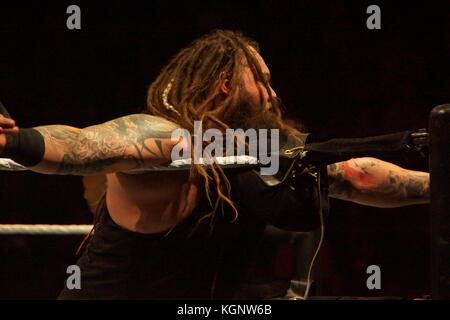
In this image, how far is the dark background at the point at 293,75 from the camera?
2037mm

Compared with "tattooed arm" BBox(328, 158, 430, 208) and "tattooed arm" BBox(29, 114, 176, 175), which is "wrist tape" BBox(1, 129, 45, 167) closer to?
"tattooed arm" BBox(29, 114, 176, 175)

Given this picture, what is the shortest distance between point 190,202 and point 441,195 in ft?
1.42

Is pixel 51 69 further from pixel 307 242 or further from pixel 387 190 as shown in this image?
pixel 387 190

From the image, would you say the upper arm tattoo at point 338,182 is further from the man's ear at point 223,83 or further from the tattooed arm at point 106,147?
the tattooed arm at point 106,147

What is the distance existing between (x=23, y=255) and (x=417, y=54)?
1408mm

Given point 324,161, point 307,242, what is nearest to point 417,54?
point 307,242

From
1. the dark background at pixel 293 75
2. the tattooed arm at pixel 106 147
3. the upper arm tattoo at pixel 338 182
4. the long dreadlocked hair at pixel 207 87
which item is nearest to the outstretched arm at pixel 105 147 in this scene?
the tattooed arm at pixel 106 147

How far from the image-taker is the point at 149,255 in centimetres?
101

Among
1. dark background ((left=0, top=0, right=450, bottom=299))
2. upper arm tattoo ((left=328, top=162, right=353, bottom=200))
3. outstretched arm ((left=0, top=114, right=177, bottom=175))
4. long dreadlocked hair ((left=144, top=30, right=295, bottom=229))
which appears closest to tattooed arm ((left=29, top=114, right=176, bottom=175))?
outstretched arm ((left=0, top=114, right=177, bottom=175))

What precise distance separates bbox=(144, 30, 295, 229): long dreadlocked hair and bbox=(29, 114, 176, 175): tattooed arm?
103mm

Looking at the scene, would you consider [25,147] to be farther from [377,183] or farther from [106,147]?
[377,183]

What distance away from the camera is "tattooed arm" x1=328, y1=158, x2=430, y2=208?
114 centimetres

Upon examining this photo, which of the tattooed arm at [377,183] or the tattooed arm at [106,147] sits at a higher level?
the tattooed arm at [106,147]

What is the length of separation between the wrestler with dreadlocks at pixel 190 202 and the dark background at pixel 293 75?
94 centimetres
